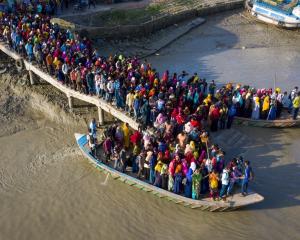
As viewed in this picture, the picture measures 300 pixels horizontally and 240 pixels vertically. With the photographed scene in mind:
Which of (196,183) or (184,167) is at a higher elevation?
(184,167)

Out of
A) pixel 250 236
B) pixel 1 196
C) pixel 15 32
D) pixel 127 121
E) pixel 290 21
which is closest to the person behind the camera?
pixel 250 236

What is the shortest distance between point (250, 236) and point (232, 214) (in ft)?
3.02

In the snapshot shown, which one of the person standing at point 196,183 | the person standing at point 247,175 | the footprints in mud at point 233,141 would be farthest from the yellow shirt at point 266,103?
the person standing at point 196,183

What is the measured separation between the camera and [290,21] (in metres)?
26.3

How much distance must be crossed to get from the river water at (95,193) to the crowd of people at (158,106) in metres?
0.85

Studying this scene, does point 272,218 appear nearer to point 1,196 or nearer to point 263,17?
point 1,196

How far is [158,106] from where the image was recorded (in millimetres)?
15297

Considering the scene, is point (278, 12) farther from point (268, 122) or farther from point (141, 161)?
point (141, 161)

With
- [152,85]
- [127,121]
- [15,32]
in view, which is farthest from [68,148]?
[15,32]

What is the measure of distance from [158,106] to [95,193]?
3674 mm

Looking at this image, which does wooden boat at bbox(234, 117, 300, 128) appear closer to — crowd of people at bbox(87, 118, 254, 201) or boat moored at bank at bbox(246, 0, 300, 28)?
crowd of people at bbox(87, 118, 254, 201)

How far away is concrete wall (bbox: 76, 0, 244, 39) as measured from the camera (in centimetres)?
2485

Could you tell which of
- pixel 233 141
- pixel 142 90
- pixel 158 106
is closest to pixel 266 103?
pixel 233 141

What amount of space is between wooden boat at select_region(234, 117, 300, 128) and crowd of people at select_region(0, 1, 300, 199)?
0.78 feet
